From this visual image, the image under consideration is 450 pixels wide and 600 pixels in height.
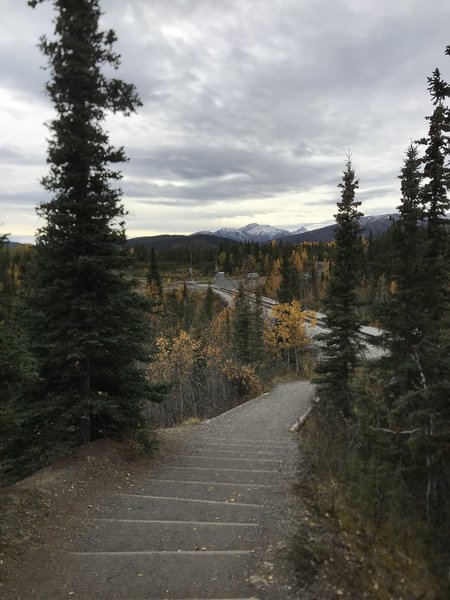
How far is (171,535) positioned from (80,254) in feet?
20.8

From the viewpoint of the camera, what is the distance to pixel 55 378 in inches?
412

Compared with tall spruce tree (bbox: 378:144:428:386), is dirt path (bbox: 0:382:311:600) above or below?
below

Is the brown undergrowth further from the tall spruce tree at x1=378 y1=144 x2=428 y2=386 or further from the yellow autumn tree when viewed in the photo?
the yellow autumn tree

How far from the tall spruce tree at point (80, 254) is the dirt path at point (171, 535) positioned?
6.68 ft

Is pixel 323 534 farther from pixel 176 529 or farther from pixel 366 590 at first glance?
pixel 176 529

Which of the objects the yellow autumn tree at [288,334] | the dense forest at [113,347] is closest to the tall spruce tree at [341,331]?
the dense forest at [113,347]

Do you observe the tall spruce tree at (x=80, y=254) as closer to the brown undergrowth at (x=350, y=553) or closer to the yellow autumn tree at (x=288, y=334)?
Answer: the brown undergrowth at (x=350, y=553)

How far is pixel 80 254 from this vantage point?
399 inches

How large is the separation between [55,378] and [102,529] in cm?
439

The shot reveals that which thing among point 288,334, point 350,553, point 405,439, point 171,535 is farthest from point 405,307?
point 288,334

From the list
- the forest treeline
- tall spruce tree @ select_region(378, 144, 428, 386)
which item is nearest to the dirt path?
the forest treeline

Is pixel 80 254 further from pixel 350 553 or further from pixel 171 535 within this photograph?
pixel 350 553

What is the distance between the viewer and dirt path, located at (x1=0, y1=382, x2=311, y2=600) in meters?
5.35

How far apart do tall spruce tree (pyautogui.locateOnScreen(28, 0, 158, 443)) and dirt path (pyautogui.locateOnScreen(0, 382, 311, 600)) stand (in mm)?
2037
